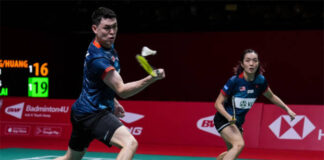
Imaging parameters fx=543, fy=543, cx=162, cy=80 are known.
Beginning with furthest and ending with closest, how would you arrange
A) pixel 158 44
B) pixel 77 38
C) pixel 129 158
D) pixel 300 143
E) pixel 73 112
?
1. pixel 77 38
2. pixel 158 44
3. pixel 300 143
4. pixel 73 112
5. pixel 129 158

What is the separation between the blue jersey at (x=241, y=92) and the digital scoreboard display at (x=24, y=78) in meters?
8.56

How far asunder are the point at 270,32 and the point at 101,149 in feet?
27.7

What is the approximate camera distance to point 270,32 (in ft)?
54.0

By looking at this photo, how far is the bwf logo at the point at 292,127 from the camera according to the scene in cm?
981

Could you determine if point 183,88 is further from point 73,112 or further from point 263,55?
point 73,112

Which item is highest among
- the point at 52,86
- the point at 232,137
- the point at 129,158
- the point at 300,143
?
the point at 129,158

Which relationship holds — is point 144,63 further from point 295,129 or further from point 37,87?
point 37,87

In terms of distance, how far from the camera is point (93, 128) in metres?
4.38

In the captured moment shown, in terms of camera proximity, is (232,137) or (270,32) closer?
(232,137)

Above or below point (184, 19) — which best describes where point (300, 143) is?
below

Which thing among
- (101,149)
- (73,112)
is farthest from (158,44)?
(73,112)

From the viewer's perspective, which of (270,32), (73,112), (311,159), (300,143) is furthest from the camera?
(270,32)

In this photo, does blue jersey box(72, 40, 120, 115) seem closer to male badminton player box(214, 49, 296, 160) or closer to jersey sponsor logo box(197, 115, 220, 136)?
male badminton player box(214, 49, 296, 160)

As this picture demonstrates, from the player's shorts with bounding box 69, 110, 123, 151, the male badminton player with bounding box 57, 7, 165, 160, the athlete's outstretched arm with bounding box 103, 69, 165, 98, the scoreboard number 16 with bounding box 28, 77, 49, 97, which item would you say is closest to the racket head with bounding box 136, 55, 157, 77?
the athlete's outstretched arm with bounding box 103, 69, 165, 98
